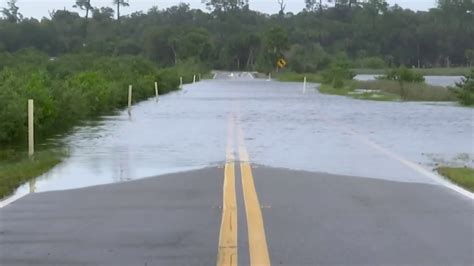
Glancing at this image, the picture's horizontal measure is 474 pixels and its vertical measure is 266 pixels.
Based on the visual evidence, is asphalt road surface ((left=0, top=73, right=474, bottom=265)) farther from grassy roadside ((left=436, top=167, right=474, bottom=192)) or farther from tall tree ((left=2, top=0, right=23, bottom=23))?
tall tree ((left=2, top=0, right=23, bottom=23))

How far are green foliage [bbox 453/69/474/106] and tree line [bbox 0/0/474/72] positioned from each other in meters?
77.6

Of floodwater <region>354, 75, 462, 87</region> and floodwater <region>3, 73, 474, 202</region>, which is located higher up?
floodwater <region>3, 73, 474, 202</region>

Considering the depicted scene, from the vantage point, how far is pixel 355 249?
839 centimetres

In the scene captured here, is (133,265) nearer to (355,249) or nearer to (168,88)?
(355,249)

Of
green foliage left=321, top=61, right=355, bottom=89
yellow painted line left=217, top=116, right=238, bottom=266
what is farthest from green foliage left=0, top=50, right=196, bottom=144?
green foliage left=321, top=61, right=355, bottom=89

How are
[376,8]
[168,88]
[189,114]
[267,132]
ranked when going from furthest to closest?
[376,8], [168,88], [189,114], [267,132]

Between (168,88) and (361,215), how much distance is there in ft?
160

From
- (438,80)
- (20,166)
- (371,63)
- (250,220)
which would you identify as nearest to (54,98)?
(20,166)

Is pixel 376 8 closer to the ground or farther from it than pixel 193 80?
farther from it

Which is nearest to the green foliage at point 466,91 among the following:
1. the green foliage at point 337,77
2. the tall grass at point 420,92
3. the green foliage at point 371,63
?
the tall grass at point 420,92

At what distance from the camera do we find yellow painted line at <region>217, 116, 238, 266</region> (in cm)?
802

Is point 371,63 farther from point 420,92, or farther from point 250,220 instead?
point 250,220

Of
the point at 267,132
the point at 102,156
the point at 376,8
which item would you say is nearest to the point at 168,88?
the point at 267,132

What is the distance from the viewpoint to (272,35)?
5153 inches
